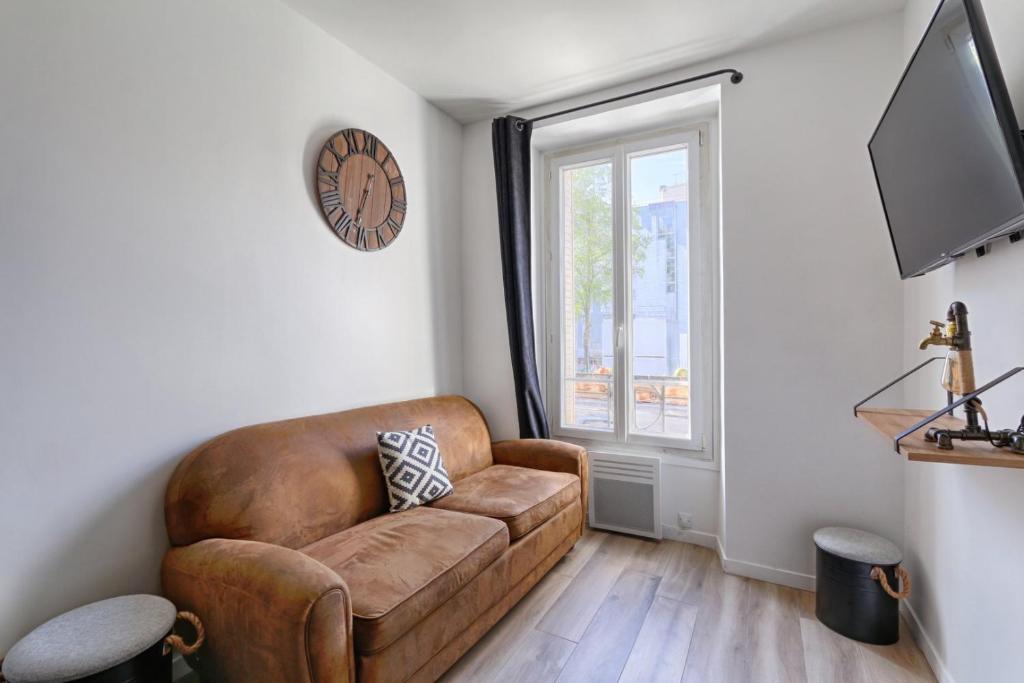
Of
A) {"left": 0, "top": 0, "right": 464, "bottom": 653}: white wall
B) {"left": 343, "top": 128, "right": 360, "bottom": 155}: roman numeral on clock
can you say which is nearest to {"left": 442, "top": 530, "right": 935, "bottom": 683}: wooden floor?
{"left": 0, "top": 0, "right": 464, "bottom": 653}: white wall

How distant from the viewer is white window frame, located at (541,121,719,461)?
284cm

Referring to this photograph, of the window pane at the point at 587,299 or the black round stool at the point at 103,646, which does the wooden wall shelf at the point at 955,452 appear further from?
the black round stool at the point at 103,646

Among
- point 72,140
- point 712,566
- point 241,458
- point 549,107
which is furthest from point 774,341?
point 72,140

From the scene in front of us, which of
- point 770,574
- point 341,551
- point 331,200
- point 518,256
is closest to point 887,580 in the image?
point 770,574

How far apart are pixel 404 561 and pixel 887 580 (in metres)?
1.89

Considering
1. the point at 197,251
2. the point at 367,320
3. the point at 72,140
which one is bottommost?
the point at 367,320

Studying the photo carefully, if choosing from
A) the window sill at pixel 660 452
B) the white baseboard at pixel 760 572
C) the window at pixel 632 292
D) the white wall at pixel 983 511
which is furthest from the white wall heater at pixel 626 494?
the white wall at pixel 983 511

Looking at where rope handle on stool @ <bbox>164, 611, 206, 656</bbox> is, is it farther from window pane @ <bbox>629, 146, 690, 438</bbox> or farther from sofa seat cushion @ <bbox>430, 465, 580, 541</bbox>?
window pane @ <bbox>629, 146, 690, 438</bbox>

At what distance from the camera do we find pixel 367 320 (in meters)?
2.55

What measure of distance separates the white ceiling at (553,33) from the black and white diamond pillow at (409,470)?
1.96 metres

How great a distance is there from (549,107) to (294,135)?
1612 millimetres

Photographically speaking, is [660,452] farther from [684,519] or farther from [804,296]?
[804,296]

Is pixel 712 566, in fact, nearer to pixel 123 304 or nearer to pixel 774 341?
pixel 774 341

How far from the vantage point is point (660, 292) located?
2.96m
